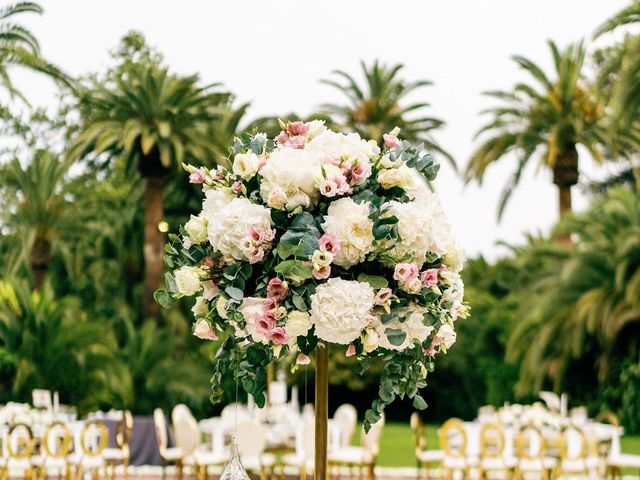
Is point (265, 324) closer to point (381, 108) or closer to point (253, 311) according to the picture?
point (253, 311)

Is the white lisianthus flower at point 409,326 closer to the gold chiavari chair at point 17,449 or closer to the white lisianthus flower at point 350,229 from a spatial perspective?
the white lisianthus flower at point 350,229

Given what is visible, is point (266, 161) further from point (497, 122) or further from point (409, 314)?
point (497, 122)

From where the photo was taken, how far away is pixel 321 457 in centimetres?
293

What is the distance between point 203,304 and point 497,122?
22.8 m

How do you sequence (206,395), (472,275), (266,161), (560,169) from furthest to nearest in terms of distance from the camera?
(472,275)
(560,169)
(206,395)
(266,161)

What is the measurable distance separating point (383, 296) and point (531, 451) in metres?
8.27

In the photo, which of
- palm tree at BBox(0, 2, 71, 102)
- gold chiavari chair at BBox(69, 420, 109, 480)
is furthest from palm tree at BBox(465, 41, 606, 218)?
gold chiavari chair at BBox(69, 420, 109, 480)

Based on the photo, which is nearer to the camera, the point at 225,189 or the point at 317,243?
the point at 317,243

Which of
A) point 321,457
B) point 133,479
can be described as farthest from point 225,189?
point 133,479

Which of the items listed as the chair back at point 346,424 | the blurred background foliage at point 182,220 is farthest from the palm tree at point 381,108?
the chair back at point 346,424

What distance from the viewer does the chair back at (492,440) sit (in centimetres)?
1051

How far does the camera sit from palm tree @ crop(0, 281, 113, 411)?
66.2ft

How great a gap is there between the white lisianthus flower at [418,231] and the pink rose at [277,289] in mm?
271

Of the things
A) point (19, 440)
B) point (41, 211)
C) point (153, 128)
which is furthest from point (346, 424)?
point (41, 211)
